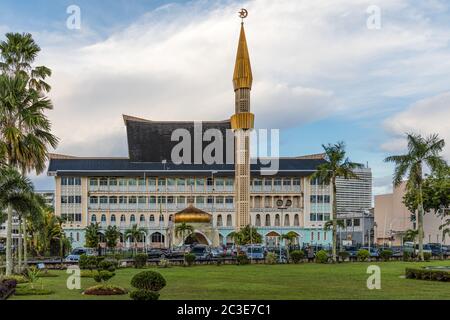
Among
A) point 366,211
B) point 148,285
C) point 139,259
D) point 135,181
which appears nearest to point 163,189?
point 135,181

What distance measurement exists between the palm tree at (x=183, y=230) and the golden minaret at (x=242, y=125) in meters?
9.36

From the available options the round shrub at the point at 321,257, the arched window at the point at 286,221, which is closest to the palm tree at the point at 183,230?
the arched window at the point at 286,221

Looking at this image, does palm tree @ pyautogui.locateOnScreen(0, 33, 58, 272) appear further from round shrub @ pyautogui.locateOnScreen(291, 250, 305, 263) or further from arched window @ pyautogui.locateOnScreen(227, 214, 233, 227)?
arched window @ pyautogui.locateOnScreen(227, 214, 233, 227)

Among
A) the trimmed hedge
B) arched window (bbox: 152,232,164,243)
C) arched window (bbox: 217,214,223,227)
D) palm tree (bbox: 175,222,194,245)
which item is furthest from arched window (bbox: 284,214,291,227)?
the trimmed hedge

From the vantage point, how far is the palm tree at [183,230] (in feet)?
263

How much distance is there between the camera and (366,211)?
393 ft

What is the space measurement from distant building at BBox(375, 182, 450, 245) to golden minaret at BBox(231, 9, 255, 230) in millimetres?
22015

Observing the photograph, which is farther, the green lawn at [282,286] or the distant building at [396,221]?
the distant building at [396,221]

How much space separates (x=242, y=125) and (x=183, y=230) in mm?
17980

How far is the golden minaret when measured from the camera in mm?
89625

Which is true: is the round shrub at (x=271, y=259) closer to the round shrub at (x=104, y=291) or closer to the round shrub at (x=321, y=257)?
the round shrub at (x=321, y=257)

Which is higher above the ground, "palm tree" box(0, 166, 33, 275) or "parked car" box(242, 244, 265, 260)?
"palm tree" box(0, 166, 33, 275)

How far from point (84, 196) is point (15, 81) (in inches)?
2450
